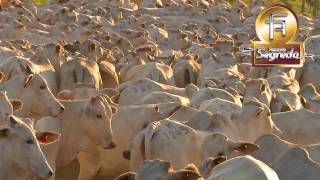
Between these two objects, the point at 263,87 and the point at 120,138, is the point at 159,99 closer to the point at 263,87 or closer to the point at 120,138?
the point at 120,138

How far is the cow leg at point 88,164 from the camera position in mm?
8547

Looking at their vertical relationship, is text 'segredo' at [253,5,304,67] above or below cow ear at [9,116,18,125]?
below

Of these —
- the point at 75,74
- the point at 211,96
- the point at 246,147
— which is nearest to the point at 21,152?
the point at 246,147

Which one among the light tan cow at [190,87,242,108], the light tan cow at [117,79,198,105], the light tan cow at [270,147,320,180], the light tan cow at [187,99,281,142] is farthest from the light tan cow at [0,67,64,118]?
the light tan cow at [270,147,320,180]

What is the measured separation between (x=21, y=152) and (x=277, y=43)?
831 cm

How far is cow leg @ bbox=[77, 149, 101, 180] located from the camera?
8.55m

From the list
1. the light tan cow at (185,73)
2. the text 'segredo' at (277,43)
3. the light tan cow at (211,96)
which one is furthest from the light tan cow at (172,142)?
the text 'segredo' at (277,43)

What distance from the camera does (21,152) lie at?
20.4 ft

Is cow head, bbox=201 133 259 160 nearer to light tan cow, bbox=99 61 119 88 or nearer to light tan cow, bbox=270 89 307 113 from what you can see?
light tan cow, bbox=270 89 307 113

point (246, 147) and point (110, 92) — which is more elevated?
point (246, 147)

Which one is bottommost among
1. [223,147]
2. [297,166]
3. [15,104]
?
[223,147]

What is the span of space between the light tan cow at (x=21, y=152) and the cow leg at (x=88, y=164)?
222 centimetres

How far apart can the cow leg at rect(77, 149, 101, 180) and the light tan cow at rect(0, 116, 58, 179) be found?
2.22m

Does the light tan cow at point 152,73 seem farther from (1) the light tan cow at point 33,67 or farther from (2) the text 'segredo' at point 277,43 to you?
(2) the text 'segredo' at point 277,43
